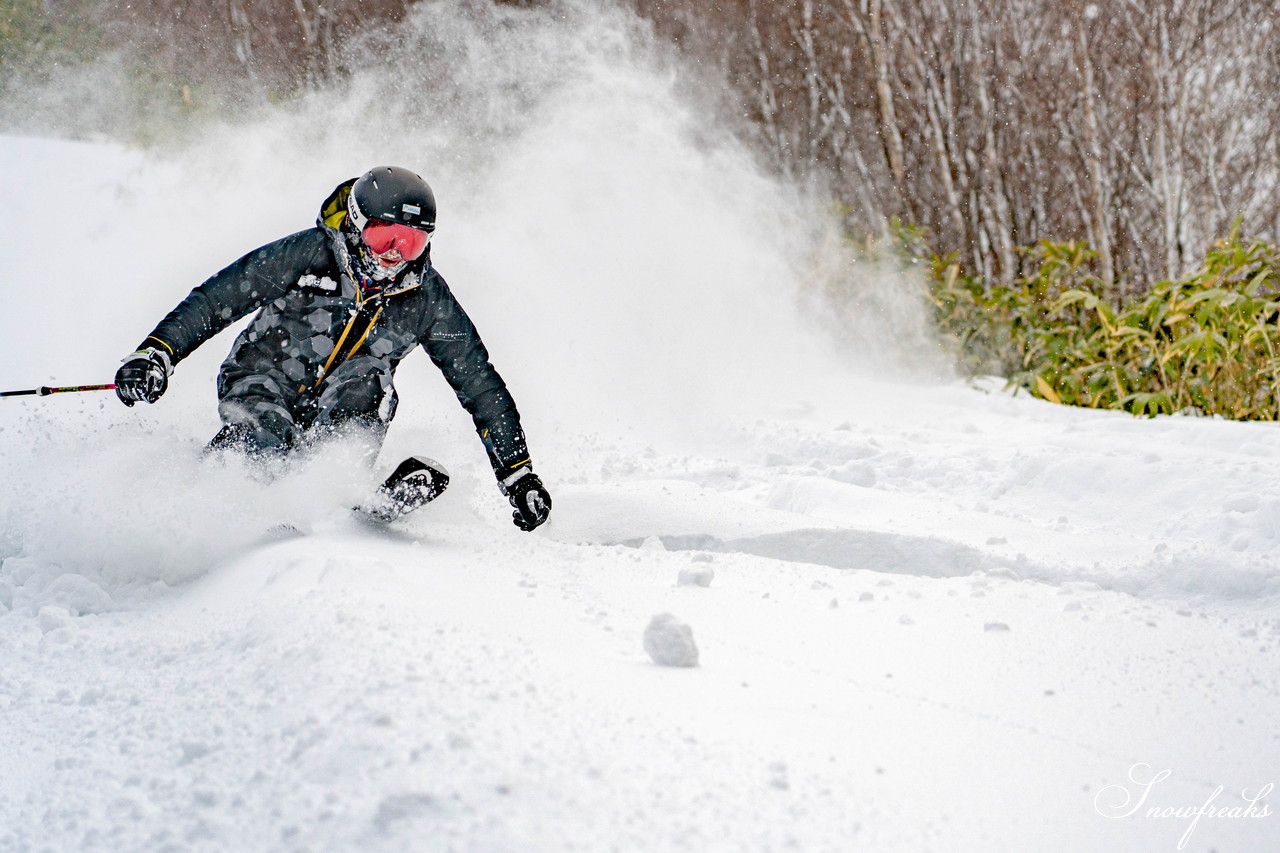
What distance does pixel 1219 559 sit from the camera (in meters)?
2.17

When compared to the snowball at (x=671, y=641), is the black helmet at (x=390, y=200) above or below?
above

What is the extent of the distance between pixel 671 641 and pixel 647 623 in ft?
0.88

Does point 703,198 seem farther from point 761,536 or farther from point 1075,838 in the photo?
point 1075,838

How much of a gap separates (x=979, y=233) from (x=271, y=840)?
754 centimetres

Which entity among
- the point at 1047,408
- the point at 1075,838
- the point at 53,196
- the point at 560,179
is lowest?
the point at 1075,838

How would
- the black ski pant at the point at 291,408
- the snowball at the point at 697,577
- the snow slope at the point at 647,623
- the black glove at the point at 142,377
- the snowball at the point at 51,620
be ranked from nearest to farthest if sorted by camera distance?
the snow slope at the point at 647,623 < the snowball at the point at 51,620 < the snowball at the point at 697,577 < the black glove at the point at 142,377 < the black ski pant at the point at 291,408

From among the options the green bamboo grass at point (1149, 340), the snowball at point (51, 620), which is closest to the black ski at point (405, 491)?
the snowball at point (51, 620)

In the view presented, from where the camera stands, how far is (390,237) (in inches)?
102

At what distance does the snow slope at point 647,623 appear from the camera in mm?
1120

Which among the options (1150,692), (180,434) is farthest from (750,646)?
(180,434)

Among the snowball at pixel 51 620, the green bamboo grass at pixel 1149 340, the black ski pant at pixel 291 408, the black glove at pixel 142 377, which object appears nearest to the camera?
the snowball at pixel 51 620

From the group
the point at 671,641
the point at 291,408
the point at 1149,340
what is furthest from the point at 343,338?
the point at 1149,340

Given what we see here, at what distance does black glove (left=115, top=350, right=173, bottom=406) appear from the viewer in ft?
8.32

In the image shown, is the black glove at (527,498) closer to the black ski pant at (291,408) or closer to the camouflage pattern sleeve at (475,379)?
the camouflage pattern sleeve at (475,379)
